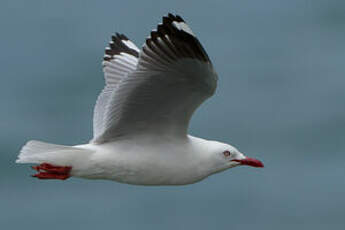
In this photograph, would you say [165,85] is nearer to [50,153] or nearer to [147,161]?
[147,161]

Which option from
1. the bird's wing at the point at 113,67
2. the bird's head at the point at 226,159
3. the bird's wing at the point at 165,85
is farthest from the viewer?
the bird's wing at the point at 113,67

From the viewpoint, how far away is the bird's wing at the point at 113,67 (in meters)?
8.90

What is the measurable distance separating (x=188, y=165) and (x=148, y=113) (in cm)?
63

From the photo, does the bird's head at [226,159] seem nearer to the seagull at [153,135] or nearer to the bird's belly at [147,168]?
the seagull at [153,135]

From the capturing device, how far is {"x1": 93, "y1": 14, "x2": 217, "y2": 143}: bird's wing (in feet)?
24.9

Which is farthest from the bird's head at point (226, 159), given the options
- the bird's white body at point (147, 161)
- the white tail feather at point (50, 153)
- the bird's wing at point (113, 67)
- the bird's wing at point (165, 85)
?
the white tail feather at point (50, 153)

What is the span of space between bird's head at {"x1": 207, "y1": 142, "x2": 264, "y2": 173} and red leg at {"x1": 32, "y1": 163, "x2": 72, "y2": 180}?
1.36m

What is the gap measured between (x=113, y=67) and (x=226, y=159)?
1673 mm

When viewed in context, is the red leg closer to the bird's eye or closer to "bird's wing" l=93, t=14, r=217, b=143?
"bird's wing" l=93, t=14, r=217, b=143

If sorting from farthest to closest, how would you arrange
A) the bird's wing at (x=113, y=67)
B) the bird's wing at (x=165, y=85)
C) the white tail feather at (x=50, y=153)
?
the bird's wing at (x=113, y=67) → the white tail feather at (x=50, y=153) → the bird's wing at (x=165, y=85)

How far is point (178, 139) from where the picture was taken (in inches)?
328

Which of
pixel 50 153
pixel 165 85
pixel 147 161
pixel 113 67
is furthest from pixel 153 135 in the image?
pixel 113 67

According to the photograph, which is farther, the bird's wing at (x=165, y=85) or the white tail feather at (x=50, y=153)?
the white tail feather at (x=50, y=153)

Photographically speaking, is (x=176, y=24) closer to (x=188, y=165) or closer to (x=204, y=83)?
(x=204, y=83)
